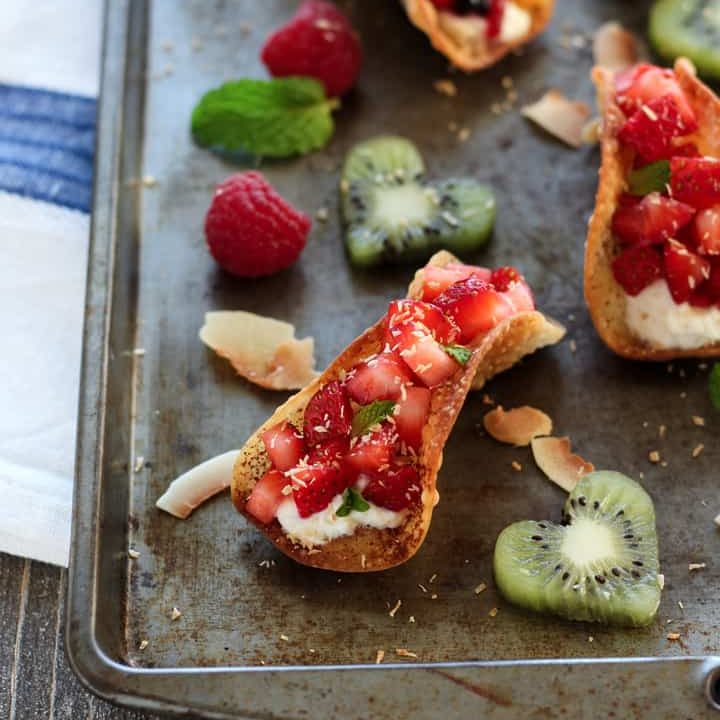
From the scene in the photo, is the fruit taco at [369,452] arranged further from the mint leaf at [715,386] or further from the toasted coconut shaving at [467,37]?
the toasted coconut shaving at [467,37]

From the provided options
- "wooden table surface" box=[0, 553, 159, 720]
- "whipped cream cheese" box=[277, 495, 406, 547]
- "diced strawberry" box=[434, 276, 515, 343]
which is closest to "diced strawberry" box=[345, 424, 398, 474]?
"whipped cream cheese" box=[277, 495, 406, 547]

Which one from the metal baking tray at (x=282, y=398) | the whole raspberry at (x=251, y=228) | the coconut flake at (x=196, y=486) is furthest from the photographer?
the whole raspberry at (x=251, y=228)

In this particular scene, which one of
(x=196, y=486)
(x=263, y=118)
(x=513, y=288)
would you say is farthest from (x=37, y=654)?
(x=263, y=118)

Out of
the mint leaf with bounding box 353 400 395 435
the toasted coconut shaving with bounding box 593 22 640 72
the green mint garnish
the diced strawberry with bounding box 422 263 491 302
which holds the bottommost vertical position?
the green mint garnish

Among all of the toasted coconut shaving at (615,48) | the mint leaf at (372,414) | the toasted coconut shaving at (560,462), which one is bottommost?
the toasted coconut shaving at (560,462)

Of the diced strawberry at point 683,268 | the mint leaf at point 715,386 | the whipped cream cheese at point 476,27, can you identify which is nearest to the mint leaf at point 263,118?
the whipped cream cheese at point 476,27

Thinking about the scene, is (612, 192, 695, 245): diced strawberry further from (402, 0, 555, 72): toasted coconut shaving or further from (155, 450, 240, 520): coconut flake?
(155, 450, 240, 520): coconut flake
